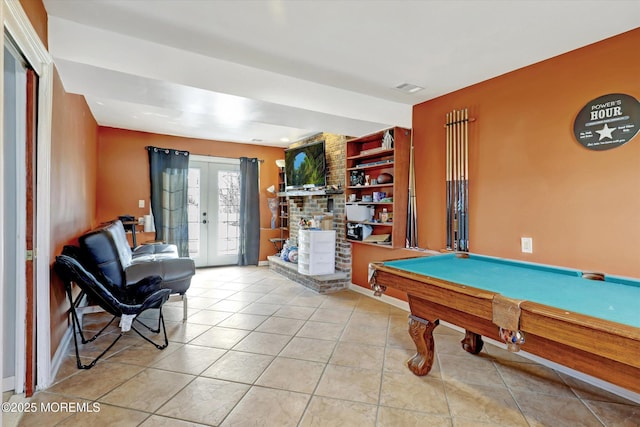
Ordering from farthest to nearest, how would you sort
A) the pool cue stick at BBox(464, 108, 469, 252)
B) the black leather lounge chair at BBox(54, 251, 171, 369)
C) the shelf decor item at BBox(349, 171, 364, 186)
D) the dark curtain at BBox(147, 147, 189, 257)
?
the dark curtain at BBox(147, 147, 189, 257) < the shelf decor item at BBox(349, 171, 364, 186) < the pool cue stick at BBox(464, 108, 469, 252) < the black leather lounge chair at BBox(54, 251, 171, 369)

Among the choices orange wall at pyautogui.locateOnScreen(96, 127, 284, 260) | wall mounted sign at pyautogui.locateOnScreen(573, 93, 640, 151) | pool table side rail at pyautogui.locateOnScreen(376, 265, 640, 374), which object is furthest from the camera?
orange wall at pyautogui.locateOnScreen(96, 127, 284, 260)

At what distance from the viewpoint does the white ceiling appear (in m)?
2.02

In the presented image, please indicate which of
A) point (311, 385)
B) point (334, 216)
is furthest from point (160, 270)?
point (334, 216)

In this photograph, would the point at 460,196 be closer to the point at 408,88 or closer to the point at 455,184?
the point at 455,184

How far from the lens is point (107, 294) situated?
2.44 metres

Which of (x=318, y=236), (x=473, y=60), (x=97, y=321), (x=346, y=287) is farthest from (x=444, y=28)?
(x=97, y=321)

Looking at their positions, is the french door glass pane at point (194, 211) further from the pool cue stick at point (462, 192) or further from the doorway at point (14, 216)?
the pool cue stick at point (462, 192)

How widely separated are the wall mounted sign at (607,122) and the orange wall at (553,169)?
0.15 ft

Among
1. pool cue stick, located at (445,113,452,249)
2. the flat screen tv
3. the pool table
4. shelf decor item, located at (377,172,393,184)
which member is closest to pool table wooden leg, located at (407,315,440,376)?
the pool table

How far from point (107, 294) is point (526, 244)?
3.58m

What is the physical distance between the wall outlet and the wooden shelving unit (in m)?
1.36

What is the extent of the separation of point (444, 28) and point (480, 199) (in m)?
1.66

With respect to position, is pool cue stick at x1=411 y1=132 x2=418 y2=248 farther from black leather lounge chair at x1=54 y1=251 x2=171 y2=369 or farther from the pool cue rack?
black leather lounge chair at x1=54 y1=251 x2=171 y2=369

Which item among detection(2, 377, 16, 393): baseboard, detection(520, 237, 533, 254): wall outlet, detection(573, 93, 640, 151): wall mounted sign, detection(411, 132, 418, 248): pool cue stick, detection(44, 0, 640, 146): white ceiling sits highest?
detection(44, 0, 640, 146): white ceiling
